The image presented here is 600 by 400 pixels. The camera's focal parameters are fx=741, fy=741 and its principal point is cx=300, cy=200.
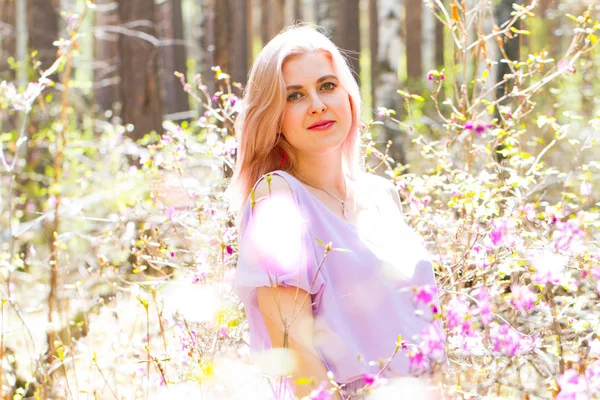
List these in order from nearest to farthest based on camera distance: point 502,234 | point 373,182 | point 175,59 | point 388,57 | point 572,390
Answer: point 572,390, point 502,234, point 373,182, point 388,57, point 175,59

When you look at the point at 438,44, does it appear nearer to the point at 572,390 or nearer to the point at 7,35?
the point at 7,35

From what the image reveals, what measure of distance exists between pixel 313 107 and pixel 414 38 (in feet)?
64.4

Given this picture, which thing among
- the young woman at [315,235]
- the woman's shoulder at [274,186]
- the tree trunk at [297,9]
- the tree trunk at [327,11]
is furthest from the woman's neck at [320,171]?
the tree trunk at [297,9]

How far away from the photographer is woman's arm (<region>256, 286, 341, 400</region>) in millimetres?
2119

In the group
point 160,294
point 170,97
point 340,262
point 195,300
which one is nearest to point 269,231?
point 340,262

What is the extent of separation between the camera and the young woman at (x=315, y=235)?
2.14 m

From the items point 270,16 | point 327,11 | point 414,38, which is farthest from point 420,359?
point 270,16

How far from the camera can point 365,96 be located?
79.3 feet

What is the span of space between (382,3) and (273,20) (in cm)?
2141

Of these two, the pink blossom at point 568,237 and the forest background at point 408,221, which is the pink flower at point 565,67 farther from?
the pink blossom at point 568,237

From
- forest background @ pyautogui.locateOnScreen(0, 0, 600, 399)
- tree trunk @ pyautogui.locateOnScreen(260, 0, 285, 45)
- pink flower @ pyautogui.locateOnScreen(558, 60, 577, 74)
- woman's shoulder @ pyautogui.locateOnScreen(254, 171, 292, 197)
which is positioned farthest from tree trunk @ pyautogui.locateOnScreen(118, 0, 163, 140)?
tree trunk @ pyautogui.locateOnScreen(260, 0, 285, 45)

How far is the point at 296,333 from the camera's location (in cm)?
212

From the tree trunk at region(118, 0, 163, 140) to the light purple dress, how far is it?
6636mm

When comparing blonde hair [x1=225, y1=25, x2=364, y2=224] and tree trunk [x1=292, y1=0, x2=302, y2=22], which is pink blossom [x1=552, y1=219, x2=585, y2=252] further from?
tree trunk [x1=292, y1=0, x2=302, y2=22]
